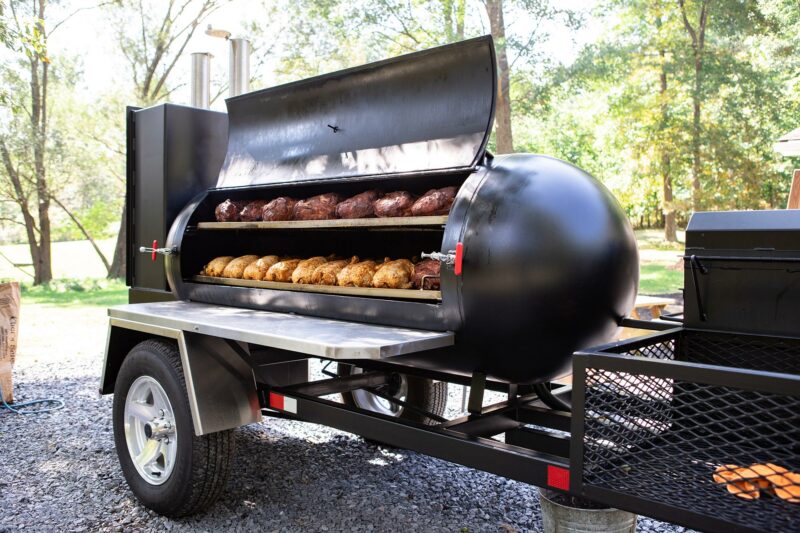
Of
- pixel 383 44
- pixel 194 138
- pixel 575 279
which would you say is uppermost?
pixel 383 44

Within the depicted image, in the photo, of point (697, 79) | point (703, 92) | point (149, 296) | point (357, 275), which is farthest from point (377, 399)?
point (697, 79)

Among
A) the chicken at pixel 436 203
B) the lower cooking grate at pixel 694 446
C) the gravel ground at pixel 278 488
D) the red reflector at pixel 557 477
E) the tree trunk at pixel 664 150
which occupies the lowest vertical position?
the gravel ground at pixel 278 488

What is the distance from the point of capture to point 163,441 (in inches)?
151

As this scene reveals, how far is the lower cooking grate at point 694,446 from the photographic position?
6.11 feet

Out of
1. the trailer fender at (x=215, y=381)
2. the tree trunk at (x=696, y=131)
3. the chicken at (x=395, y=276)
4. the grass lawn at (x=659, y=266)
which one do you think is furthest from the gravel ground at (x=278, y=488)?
the tree trunk at (x=696, y=131)

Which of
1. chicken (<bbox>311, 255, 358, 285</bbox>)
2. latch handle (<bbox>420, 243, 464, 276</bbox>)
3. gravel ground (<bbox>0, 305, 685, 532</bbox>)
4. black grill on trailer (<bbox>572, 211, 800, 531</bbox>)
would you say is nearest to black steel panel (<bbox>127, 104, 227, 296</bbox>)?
gravel ground (<bbox>0, 305, 685, 532</bbox>)

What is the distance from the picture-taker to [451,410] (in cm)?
616

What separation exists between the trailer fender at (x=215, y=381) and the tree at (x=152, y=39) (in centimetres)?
Answer: 1728

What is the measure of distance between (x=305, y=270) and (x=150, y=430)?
125 cm

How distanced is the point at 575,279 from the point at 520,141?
24.9m

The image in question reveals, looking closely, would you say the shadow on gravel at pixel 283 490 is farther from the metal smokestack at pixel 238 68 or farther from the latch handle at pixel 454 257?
the metal smokestack at pixel 238 68

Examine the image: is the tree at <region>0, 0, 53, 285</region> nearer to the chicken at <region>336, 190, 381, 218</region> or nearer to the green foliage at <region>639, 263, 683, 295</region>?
the green foliage at <region>639, 263, 683, 295</region>

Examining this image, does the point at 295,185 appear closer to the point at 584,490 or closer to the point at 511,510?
the point at 511,510

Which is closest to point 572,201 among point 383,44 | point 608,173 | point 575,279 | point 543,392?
point 575,279
